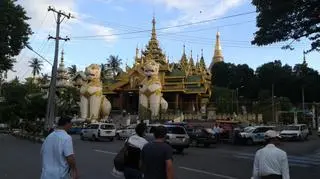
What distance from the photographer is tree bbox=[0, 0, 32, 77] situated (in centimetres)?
2998

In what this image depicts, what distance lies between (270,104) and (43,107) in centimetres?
3500

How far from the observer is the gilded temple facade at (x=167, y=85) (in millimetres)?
74625

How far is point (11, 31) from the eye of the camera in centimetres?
3094

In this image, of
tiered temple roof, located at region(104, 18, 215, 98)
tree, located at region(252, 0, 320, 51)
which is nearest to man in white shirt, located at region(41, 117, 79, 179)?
tree, located at region(252, 0, 320, 51)

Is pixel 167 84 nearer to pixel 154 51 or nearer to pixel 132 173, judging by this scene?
pixel 154 51

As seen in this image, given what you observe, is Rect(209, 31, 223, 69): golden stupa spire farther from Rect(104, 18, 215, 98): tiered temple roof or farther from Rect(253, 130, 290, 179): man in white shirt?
Rect(253, 130, 290, 179): man in white shirt

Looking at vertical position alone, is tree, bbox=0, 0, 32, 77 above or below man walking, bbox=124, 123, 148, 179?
above

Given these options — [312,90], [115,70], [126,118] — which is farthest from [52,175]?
[115,70]

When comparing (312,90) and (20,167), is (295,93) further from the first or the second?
(20,167)

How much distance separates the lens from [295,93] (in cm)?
10681

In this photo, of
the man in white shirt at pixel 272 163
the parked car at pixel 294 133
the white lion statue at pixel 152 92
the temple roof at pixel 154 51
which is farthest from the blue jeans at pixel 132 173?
the temple roof at pixel 154 51

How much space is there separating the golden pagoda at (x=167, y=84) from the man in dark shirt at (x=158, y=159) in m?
61.0

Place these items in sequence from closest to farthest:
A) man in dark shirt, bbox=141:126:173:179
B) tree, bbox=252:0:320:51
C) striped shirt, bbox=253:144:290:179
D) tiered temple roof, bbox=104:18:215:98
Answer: man in dark shirt, bbox=141:126:173:179
striped shirt, bbox=253:144:290:179
tree, bbox=252:0:320:51
tiered temple roof, bbox=104:18:215:98

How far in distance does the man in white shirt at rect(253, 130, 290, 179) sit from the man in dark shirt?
1.38 metres
